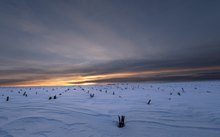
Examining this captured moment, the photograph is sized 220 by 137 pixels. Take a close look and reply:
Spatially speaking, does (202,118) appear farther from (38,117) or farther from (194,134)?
(38,117)

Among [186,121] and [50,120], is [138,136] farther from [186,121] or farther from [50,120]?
[50,120]

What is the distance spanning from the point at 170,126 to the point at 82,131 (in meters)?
2.87

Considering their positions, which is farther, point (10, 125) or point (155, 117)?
point (155, 117)

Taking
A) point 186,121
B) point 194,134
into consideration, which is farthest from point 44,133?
point 186,121

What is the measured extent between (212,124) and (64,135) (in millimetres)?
4805

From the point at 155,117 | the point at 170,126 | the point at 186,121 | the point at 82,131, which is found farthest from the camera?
the point at 155,117

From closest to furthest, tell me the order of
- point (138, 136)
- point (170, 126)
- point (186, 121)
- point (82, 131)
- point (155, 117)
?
point (138, 136) < point (82, 131) < point (170, 126) < point (186, 121) < point (155, 117)

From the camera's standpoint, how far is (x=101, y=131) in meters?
4.43

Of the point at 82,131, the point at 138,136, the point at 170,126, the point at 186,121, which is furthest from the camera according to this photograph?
the point at 186,121

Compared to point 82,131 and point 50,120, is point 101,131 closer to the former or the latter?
point 82,131

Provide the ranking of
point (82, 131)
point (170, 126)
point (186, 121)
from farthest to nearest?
point (186, 121), point (170, 126), point (82, 131)

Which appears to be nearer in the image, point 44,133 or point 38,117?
point 44,133

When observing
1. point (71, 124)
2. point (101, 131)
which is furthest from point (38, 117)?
point (101, 131)

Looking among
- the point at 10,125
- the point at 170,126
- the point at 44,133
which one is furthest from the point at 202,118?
the point at 10,125
